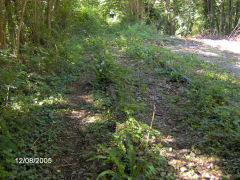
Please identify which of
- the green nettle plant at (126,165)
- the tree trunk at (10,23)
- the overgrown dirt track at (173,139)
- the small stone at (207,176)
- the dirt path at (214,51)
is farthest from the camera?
the dirt path at (214,51)

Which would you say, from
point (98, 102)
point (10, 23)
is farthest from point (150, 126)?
point (10, 23)

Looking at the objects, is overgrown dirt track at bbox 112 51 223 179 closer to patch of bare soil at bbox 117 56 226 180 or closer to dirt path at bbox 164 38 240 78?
patch of bare soil at bbox 117 56 226 180

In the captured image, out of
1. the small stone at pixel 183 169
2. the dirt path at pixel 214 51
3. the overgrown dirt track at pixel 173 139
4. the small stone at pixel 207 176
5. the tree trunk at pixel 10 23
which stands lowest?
the small stone at pixel 207 176

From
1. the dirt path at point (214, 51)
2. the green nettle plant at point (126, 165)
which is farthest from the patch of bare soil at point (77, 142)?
the dirt path at point (214, 51)

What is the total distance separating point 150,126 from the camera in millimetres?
3414

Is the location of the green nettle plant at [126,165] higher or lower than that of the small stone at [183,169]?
higher

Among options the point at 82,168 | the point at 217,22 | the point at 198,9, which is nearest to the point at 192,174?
the point at 82,168

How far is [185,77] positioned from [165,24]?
1462 cm

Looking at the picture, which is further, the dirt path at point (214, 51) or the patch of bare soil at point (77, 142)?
the dirt path at point (214, 51)

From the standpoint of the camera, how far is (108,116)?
12.8 ft

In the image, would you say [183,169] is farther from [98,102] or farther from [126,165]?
[98,102]

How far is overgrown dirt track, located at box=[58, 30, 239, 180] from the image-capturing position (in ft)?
9.02

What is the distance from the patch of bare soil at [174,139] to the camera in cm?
273

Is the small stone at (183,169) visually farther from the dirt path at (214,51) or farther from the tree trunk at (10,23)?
the tree trunk at (10,23)
